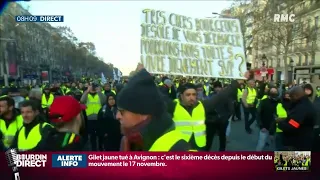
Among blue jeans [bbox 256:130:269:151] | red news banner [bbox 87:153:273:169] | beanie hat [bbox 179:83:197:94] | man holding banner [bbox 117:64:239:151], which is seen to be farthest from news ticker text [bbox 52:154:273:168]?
beanie hat [bbox 179:83:197:94]

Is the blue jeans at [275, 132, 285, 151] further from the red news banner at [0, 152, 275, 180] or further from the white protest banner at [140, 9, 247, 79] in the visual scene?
the white protest banner at [140, 9, 247, 79]

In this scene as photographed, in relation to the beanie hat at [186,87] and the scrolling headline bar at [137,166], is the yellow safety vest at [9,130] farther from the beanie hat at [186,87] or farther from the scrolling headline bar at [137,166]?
the beanie hat at [186,87]

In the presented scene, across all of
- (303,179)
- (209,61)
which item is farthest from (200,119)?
(303,179)

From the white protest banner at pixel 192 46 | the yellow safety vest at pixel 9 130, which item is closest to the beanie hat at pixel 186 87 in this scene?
the white protest banner at pixel 192 46

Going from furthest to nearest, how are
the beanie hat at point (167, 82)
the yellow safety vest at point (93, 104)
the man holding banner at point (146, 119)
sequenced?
the yellow safety vest at point (93, 104) → the beanie hat at point (167, 82) → the man holding banner at point (146, 119)

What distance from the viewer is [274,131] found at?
3945 millimetres

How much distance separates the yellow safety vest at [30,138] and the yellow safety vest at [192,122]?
3.87 ft

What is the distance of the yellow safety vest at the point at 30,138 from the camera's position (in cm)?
301

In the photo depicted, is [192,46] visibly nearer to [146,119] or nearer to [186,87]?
[186,87]

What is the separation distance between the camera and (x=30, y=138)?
307 centimetres

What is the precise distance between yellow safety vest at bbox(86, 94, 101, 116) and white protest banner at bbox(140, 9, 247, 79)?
7.59ft

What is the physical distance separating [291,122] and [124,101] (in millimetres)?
1903

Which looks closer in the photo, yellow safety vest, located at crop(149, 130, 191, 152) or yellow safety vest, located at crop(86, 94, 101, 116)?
yellow safety vest, located at crop(149, 130, 191, 152)

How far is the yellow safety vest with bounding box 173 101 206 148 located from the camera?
346 centimetres
